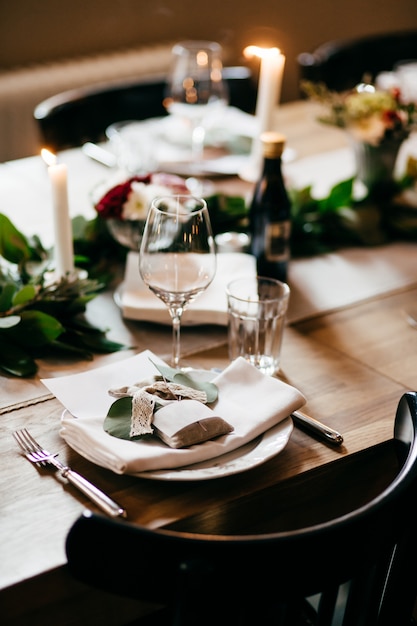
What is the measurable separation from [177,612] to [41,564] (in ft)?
0.59

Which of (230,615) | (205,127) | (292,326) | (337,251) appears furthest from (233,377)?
(205,127)

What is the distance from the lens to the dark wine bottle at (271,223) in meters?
1.43

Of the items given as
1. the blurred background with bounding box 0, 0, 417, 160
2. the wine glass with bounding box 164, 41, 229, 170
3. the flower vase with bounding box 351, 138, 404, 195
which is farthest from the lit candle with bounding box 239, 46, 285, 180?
the blurred background with bounding box 0, 0, 417, 160

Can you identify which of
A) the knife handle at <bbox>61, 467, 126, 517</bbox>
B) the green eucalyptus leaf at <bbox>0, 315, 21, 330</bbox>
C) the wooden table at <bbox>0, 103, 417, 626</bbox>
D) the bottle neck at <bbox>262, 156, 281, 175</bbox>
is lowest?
the wooden table at <bbox>0, 103, 417, 626</bbox>

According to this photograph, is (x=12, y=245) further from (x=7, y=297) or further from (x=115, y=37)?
(x=115, y=37)

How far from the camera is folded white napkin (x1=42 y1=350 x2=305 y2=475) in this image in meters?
0.89

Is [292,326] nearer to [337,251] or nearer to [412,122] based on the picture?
[337,251]

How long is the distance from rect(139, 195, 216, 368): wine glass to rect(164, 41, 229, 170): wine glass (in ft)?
2.59

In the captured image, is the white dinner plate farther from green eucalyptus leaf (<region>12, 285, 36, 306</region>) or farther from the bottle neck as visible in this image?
the bottle neck

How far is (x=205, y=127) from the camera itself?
78.6 inches

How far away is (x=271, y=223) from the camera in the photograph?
1.44 meters

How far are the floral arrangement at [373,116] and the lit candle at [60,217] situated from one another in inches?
27.5

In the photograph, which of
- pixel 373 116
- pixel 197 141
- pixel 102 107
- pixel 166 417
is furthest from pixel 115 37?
pixel 166 417

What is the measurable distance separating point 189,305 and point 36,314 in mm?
238
